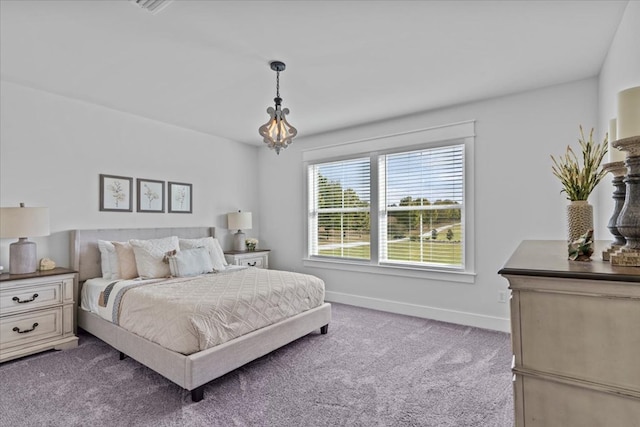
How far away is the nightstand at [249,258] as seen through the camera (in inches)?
190

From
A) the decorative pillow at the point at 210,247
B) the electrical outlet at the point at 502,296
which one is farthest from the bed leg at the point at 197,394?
the electrical outlet at the point at 502,296

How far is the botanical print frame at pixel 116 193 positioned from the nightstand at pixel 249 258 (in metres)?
1.46

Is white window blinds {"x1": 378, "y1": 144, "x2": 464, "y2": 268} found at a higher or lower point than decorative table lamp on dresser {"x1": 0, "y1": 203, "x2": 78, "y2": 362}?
higher

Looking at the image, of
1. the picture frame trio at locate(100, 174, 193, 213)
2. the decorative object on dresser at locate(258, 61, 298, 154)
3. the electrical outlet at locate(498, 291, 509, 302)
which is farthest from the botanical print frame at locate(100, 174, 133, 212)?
the electrical outlet at locate(498, 291, 509, 302)

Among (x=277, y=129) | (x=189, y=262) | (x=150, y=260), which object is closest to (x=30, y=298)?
(x=150, y=260)

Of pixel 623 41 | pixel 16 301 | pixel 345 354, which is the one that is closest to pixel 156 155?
pixel 16 301

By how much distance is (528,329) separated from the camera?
3.24 ft

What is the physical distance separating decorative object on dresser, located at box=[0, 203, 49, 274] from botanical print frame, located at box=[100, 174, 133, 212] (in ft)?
2.52

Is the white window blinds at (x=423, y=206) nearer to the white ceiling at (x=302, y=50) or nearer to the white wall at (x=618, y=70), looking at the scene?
the white ceiling at (x=302, y=50)

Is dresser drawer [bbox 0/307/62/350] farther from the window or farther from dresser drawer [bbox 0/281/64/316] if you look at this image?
the window

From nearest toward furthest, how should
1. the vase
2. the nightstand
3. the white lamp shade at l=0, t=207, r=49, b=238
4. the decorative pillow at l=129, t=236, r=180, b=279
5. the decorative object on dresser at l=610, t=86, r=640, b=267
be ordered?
the decorative object on dresser at l=610, t=86, r=640, b=267
the vase
the white lamp shade at l=0, t=207, r=49, b=238
the decorative pillow at l=129, t=236, r=180, b=279
the nightstand

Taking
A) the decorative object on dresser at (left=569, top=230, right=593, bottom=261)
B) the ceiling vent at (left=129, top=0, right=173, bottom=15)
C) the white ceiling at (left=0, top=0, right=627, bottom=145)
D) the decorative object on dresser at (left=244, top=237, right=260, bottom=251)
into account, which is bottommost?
the decorative object on dresser at (left=244, top=237, right=260, bottom=251)

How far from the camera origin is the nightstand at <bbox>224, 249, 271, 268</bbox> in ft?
15.8

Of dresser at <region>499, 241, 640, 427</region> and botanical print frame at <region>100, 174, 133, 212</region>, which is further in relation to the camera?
botanical print frame at <region>100, 174, 133, 212</region>
